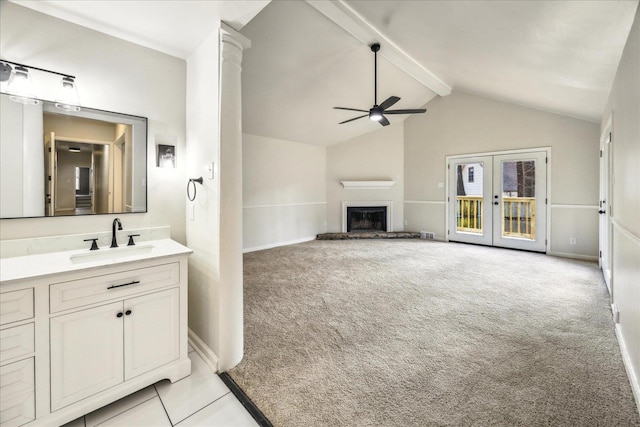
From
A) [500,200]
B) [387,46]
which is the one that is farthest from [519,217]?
[387,46]

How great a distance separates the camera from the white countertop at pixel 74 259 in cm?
130

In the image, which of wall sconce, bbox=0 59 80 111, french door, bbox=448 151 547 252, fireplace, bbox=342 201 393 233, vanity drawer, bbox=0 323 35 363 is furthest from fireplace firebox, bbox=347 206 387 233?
vanity drawer, bbox=0 323 35 363

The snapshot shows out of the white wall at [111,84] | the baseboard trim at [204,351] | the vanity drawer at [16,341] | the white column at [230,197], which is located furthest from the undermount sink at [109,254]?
the baseboard trim at [204,351]

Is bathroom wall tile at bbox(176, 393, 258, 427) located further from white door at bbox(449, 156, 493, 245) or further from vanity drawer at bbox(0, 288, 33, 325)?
white door at bbox(449, 156, 493, 245)

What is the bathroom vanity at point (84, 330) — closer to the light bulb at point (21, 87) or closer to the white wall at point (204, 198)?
the white wall at point (204, 198)

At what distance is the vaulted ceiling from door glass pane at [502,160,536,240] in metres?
1.12

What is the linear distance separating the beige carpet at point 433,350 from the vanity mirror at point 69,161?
147 centimetres

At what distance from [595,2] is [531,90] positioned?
2.59m

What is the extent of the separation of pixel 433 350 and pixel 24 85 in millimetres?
3119

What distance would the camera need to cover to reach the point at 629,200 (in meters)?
1.88

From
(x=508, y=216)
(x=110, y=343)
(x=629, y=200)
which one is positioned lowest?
(x=110, y=343)

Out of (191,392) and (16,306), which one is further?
(191,392)

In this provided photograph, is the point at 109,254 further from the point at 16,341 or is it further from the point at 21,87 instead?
the point at 21,87

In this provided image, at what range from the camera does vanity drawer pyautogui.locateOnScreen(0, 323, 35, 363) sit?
1.21 m
